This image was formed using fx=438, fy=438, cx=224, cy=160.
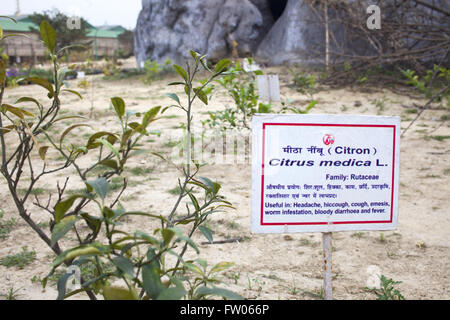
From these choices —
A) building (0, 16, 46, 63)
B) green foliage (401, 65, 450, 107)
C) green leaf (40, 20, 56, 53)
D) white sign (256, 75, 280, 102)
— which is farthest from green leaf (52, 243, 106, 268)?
building (0, 16, 46, 63)

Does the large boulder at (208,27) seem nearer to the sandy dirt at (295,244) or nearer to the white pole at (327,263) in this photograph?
the sandy dirt at (295,244)

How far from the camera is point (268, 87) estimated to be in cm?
437

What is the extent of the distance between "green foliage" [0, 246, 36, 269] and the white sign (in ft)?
9.28

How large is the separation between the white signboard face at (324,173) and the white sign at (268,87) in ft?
8.88

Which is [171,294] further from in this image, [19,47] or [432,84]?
[19,47]

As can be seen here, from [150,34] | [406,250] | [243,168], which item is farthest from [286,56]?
[406,250]

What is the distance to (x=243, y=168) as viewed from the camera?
378 cm

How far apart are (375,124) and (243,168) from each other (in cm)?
214

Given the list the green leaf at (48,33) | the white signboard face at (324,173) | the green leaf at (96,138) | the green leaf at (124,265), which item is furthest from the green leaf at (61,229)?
the white signboard face at (324,173)

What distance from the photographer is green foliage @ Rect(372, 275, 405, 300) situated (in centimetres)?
170

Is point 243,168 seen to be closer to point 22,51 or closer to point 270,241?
point 270,241

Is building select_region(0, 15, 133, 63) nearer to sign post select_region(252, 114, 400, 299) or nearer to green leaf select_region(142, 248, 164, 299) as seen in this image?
sign post select_region(252, 114, 400, 299)

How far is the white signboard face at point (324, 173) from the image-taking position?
1.61 m

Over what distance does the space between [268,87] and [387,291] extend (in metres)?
2.94
